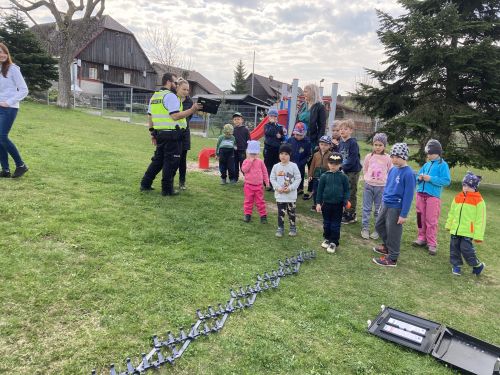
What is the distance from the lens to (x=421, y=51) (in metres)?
16.0

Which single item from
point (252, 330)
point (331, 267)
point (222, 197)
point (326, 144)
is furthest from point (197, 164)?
point (252, 330)

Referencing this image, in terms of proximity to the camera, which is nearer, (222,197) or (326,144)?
(326,144)

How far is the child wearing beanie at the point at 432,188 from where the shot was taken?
6.05 metres

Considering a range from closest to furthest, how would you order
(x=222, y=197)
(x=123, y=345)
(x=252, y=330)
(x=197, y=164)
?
(x=123, y=345), (x=252, y=330), (x=222, y=197), (x=197, y=164)

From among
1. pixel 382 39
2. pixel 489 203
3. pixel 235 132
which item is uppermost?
pixel 382 39

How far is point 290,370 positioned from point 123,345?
4.19ft

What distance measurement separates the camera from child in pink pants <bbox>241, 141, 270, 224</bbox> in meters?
6.30

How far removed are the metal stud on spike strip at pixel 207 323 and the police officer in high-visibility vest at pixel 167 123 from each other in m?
2.97

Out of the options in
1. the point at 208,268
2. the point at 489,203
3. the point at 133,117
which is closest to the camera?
the point at 208,268

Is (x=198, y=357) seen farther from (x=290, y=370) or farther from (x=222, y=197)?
(x=222, y=197)

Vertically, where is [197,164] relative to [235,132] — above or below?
below

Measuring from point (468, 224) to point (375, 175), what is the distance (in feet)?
5.30

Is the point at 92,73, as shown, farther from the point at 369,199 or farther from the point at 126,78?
the point at 369,199

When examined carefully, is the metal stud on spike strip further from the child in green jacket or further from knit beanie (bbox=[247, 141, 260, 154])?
knit beanie (bbox=[247, 141, 260, 154])
